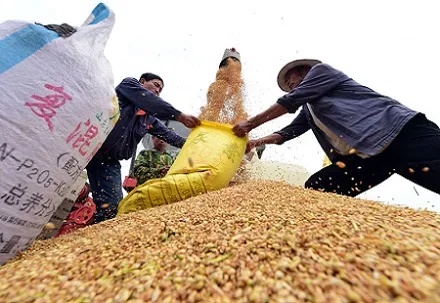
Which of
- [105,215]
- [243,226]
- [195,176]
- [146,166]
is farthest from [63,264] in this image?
[146,166]

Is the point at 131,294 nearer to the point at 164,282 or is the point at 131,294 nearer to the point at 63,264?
the point at 164,282

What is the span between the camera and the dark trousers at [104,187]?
8.52 feet

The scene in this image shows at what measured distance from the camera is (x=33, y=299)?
858 mm

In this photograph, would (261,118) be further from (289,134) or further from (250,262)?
(250,262)

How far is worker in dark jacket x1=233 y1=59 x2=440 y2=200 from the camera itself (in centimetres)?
193

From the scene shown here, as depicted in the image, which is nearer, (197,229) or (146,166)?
(197,229)

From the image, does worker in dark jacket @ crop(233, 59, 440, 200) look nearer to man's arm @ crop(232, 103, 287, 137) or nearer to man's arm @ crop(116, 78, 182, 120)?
man's arm @ crop(232, 103, 287, 137)

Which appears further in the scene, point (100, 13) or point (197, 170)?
point (197, 170)

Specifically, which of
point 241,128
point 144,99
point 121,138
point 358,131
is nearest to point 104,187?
point 121,138

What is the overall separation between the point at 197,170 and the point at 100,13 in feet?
3.80

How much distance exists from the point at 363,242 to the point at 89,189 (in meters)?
2.59

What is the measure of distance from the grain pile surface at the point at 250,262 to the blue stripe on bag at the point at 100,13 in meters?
1.12

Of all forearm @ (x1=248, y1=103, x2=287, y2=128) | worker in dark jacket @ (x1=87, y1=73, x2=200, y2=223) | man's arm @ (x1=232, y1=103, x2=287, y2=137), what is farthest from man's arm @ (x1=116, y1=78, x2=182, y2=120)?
forearm @ (x1=248, y1=103, x2=287, y2=128)

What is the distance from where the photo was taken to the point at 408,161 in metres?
1.95
